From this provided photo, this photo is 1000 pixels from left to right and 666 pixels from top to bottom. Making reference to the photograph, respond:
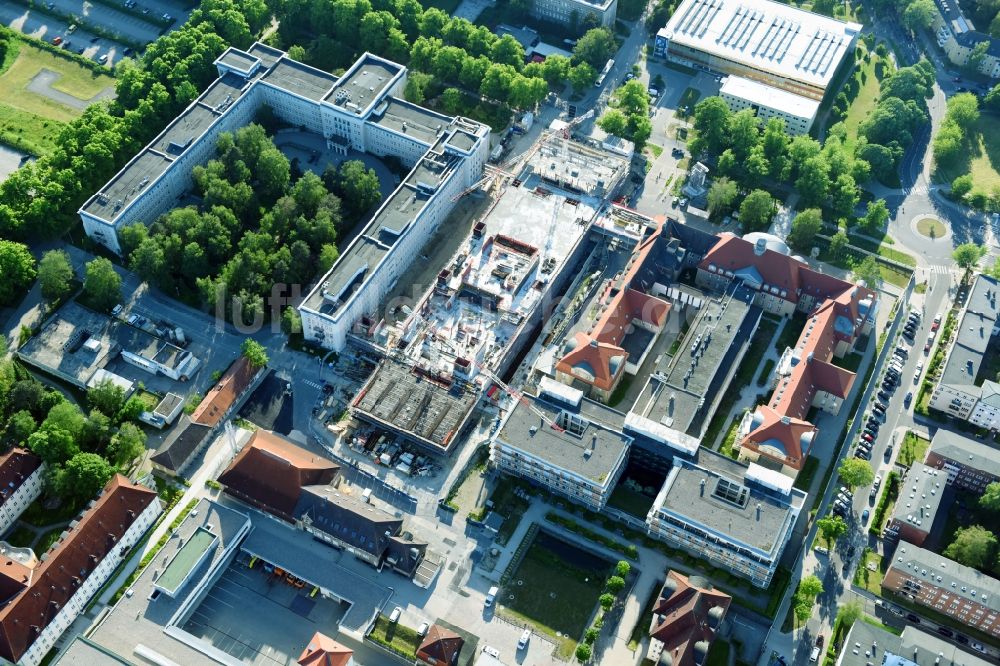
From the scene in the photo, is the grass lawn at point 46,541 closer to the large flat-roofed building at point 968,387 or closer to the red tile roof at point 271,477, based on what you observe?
the red tile roof at point 271,477

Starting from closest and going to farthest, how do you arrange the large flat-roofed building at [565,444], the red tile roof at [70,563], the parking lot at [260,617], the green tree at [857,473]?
the red tile roof at [70,563] → the parking lot at [260,617] → the large flat-roofed building at [565,444] → the green tree at [857,473]

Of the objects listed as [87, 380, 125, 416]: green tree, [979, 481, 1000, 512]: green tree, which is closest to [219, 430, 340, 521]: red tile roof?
[87, 380, 125, 416]: green tree

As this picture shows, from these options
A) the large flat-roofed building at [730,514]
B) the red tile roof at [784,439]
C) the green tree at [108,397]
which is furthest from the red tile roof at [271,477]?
the red tile roof at [784,439]

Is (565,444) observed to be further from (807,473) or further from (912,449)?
(912,449)

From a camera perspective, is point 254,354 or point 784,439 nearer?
point 784,439

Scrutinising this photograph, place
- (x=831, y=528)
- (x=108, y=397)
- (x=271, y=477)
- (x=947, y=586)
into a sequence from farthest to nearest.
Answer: (x=108, y=397)
(x=831, y=528)
(x=271, y=477)
(x=947, y=586)

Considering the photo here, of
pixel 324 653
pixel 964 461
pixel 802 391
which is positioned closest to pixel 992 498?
pixel 964 461

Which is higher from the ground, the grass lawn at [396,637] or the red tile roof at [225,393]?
the red tile roof at [225,393]
